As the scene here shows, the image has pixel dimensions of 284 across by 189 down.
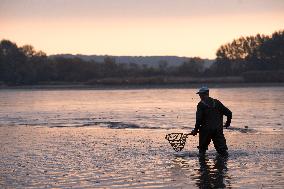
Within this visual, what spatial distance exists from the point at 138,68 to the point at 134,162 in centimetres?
11518

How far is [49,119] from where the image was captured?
36906mm

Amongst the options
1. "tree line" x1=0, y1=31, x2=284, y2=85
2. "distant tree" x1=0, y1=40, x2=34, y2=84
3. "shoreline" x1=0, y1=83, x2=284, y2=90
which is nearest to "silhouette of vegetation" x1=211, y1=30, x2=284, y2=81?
"tree line" x1=0, y1=31, x2=284, y2=85

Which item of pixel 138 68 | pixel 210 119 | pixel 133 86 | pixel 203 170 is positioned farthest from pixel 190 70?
pixel 203 170

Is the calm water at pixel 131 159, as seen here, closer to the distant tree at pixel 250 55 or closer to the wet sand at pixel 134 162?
the wet sand at pixel 134 162

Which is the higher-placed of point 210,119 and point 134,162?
point 210,119

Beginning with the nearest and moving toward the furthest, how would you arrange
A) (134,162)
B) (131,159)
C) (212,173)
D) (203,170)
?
1. (212,173)
2. (203,170)
3. (134,162)
4. (131,159)

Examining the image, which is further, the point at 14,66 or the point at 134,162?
the point at 14,66

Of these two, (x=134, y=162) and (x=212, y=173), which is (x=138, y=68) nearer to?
(x=134, y=162)

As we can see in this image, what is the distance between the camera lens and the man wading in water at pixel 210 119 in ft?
60.5

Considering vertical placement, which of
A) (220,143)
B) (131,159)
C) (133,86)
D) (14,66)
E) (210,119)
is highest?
(14,66)

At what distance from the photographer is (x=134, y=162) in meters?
17.9

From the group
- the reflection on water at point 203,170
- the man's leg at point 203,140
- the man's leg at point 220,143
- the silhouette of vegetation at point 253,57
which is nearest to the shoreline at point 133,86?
the silhouette of vegetation at point 253,57

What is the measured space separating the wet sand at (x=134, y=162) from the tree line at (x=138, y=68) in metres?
96.6

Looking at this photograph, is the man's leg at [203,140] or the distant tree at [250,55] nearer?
the man's leg at [203,140]
